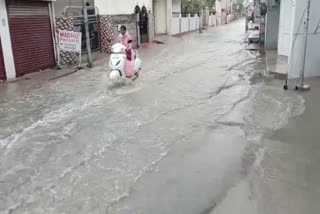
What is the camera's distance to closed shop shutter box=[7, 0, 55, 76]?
42.1 feet

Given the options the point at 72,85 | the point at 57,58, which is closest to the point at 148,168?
the point at 72,85

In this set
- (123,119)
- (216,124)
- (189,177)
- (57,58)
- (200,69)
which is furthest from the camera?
(57,58)

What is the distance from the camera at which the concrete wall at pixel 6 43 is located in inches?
481

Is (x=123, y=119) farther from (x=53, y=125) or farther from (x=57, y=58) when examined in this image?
(x=57, y=58)

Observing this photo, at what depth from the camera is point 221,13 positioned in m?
59.5

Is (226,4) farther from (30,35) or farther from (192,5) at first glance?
(30,35)

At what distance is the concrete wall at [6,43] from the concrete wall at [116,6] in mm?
9410

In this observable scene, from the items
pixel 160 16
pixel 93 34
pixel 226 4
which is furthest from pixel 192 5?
pixel 226 4

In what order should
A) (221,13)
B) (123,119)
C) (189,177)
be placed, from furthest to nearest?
1. (221,13)
2. (123,119)
3. (189,177)

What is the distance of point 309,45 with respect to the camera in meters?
10.6

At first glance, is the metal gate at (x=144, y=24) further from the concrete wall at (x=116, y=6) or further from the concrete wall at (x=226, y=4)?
the concrete wall at (x=226, y=4)

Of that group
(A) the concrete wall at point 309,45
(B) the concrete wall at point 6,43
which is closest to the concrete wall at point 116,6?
(B) the concrete wall at point 6,43

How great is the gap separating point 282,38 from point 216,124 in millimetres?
9928

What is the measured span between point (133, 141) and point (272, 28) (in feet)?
45.9
